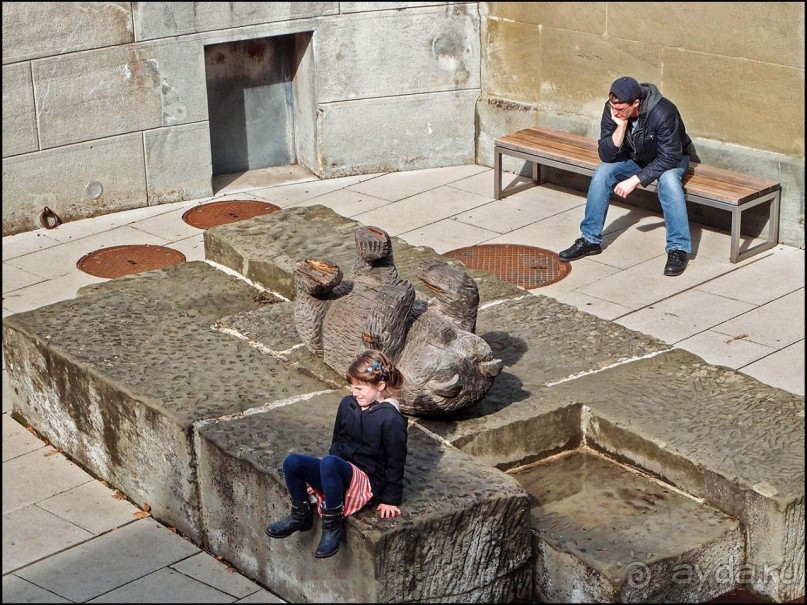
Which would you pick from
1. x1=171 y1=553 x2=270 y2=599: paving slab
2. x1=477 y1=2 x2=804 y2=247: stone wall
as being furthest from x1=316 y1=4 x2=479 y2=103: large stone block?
x1=171 y1=553 x2=270 y2=599: paving slab

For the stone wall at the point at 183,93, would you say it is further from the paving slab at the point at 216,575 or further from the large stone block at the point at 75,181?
the paving slab at the point at 216,575

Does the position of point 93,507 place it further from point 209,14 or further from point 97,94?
point 209,14

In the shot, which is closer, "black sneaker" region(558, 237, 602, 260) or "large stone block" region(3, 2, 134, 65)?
"black sneaker" region(558, 237, 602, 260)

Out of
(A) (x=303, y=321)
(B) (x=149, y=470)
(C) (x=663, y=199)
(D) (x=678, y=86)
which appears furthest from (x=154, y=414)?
(D) (x=678, y=86)

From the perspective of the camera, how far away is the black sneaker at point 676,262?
9477 millimetres

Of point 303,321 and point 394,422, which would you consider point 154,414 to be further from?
point 394,422

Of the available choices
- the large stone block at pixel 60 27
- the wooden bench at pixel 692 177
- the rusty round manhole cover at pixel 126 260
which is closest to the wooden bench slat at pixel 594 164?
the wooden bench at pixel 692 177

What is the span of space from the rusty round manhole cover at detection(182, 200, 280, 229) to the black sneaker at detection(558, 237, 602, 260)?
8.83 feet

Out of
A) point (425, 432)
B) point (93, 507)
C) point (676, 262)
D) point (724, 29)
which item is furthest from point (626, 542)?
point (724, 29)

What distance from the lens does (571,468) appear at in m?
6.62

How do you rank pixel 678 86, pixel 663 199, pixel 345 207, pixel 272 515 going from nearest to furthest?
pixel 272 515, pixel 663 199, pixel 678 86, pixel 345 207

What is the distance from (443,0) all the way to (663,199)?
3.25m

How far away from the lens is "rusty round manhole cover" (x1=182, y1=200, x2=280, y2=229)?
10.9 metres

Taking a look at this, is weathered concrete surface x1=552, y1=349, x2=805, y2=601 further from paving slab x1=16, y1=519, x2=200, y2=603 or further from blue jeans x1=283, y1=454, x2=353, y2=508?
paving slab x1=16, y1=519, x2=200, y2=603
